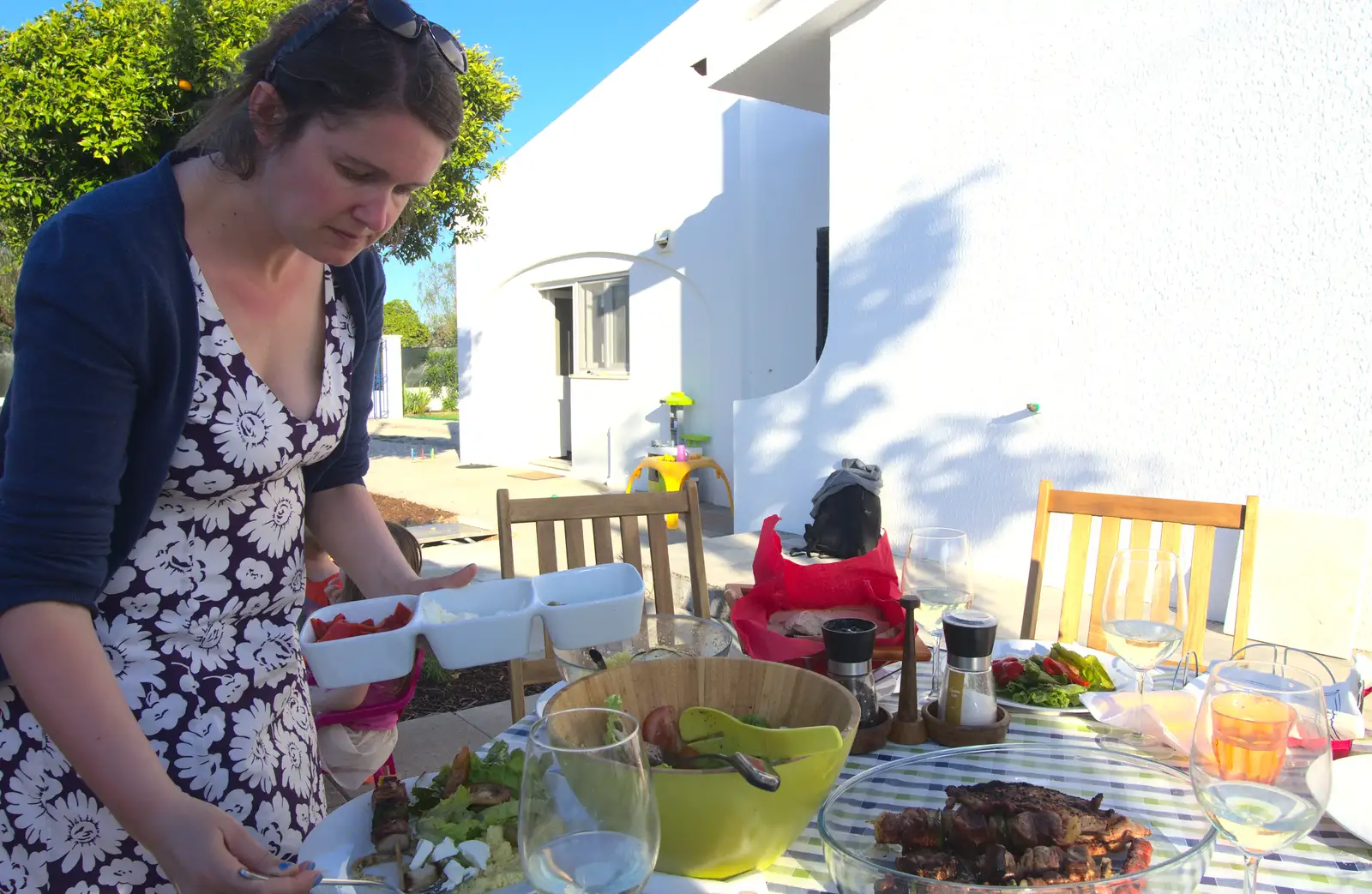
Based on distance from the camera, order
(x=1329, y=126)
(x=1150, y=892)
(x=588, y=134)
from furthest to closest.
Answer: (x=588, y=134)
(x=1329, y=126)
(x=1150, y=892)

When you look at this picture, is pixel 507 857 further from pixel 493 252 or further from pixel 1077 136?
pixel 493 252

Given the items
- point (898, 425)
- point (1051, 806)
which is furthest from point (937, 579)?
point (898, 425)

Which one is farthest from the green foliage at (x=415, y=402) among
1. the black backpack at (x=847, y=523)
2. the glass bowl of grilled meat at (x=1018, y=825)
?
the glass bowl of grilled meat at (x=1018, y=825)

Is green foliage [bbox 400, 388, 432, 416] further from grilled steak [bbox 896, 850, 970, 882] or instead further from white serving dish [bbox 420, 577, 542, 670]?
grilled steak [bbox 896, 850, 970, 882]

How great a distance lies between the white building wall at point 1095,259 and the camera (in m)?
3.55

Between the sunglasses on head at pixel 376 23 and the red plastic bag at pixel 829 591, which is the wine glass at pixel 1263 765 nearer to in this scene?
the red plastic bag at pixel 829 591

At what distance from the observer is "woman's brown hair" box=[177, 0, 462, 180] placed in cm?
106

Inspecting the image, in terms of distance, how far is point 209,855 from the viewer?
89 centimetres

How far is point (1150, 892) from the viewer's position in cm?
81

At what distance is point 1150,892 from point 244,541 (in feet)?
3.80

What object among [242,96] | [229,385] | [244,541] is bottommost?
[244,541]

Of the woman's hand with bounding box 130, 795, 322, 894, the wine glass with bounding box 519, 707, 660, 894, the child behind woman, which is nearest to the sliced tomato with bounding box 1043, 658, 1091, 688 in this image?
the wine glass with bounding box 519, 707, 660, 894

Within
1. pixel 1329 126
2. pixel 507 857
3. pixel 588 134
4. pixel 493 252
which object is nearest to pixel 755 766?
pixel 507 857

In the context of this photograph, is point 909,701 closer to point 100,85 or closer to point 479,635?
point 479,635
